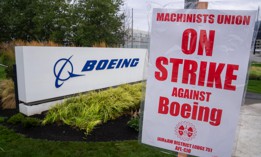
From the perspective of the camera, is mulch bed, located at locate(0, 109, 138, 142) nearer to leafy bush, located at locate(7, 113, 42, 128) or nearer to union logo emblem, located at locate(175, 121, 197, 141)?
leafy bush, located at locate(7, 113, 42, 128)

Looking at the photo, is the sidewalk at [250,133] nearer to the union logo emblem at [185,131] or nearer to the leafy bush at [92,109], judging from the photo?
the union logo emblem at [185,131]

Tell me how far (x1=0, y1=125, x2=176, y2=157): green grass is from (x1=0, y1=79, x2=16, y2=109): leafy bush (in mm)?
1709

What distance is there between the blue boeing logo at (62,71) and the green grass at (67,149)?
1.76 m

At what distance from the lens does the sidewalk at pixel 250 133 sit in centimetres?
370

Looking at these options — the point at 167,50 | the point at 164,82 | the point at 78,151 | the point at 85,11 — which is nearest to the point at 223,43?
the point at 167,50

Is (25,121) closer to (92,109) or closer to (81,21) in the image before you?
(92,109)

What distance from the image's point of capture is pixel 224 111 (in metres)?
1.84

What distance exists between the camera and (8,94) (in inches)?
226

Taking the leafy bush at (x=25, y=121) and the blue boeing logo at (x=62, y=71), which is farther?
the blue boeing logo at (x=62, y=71)

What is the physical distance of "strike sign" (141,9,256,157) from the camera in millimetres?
1747

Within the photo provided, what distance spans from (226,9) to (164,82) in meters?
0.80

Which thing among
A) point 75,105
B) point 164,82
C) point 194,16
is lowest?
point 75,105

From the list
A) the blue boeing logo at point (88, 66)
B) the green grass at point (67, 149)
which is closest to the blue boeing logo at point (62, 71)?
the blue boeing logo at point (88, 66)

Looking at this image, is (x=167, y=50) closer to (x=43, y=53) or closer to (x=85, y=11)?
(x=43, y=53)
